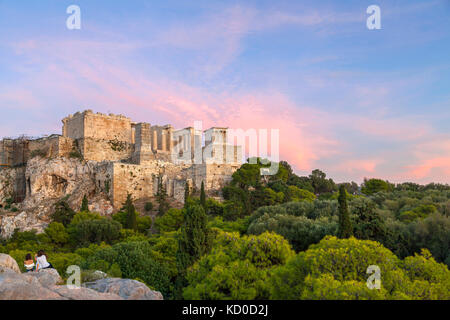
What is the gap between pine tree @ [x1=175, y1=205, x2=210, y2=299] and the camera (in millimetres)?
19844

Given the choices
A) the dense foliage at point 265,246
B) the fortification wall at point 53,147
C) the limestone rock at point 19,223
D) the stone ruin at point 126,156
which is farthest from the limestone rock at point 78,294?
the fortification wall at point 53,147

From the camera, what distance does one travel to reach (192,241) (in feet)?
66.2

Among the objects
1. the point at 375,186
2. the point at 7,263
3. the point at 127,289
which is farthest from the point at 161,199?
the point at 127,289

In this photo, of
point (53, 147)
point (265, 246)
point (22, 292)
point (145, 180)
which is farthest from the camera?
point (53, 147)

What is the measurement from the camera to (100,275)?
15055mm

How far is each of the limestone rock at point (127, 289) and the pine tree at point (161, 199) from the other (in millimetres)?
27892

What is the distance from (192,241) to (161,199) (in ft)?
78.1

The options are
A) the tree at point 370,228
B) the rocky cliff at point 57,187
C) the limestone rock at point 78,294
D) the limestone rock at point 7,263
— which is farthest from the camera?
the rocky cliff at point 57,187

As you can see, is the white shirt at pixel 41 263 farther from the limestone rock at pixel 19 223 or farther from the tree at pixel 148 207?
the tree at pixel 148 207

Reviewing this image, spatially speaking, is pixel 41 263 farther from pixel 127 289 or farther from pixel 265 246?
pixel 265 246

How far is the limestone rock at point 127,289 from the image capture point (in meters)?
11.2

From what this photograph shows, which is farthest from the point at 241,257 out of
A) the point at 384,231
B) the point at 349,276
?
the point at 384,231
